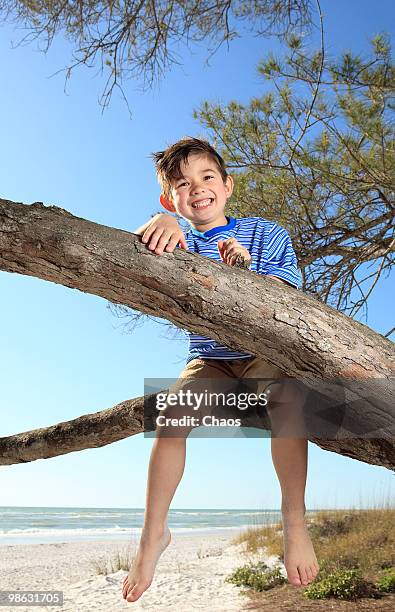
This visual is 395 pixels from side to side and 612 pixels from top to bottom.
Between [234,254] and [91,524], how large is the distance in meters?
11.6

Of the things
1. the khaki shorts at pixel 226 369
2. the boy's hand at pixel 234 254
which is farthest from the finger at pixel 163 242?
the khaki shorts at pixel 226 369

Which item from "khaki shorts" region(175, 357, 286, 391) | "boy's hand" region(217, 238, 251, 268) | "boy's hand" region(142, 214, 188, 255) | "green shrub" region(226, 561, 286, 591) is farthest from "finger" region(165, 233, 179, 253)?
"green shrub" region(226, 561, 286, 591)

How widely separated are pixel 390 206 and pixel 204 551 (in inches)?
255

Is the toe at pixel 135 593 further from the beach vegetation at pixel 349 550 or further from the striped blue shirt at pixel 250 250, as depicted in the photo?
the beach vegetation at pixel 349 550

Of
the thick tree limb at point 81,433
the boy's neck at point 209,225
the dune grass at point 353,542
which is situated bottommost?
the dune grass at point 353,542

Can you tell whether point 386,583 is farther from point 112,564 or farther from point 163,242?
point 163,242

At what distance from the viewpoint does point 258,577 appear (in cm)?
560

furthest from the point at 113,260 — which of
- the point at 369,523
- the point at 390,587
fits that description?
the point at 369,523

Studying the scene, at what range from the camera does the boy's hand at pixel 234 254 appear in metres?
1.49

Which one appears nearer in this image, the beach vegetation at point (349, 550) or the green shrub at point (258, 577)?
the beach vegetation at point (349, 550)

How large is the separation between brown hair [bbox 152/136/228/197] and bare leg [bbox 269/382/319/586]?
0.66 metres

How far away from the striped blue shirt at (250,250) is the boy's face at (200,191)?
0.16 ft

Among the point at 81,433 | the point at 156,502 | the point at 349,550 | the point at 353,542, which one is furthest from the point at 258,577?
the point at 156,502

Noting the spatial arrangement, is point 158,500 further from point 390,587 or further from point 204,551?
point 204,551
